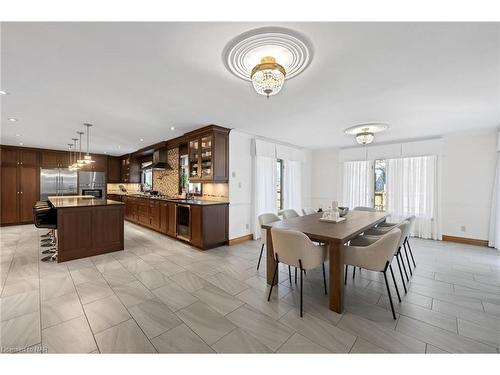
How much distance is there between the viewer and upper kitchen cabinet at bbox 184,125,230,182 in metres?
4.27

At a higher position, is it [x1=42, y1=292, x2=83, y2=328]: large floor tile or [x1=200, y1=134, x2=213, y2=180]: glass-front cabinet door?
[x1=200, y1=134, x2=213, y2=180]: glass-front cabinet door

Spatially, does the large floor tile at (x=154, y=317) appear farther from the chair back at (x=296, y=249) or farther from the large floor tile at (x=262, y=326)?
the chair back at (x=296, y=249)

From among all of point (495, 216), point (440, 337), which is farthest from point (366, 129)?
point (495, 216)

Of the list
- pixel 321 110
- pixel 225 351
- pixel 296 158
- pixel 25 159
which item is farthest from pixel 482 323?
pixel 25 159

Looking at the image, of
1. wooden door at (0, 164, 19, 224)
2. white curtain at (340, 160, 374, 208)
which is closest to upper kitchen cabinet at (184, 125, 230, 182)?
white curtain at (340, 160, 374, 208)

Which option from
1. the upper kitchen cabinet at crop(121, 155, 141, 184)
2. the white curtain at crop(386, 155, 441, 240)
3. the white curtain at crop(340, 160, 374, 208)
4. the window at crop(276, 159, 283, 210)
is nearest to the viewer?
the white curtain at crop(386, 155, 441, 240)

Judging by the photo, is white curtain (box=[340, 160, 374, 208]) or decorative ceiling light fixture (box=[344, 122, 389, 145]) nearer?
decorative ceiling light fixture (box=[344, 122, 389, 145])

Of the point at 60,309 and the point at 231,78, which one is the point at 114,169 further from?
the point at 231,78

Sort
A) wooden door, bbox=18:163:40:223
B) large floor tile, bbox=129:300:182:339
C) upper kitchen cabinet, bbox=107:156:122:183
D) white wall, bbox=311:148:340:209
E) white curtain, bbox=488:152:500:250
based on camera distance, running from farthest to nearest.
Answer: upper kitchen cabinet, bbox=107:156:122:183, white wall, bbox=311:148:340:209, wooden door, bbox=18:163:40:223, white curtain, bbox=488:152:500:250, large floor tile, bbox=129:300:182:339

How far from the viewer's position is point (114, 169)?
8398 mm

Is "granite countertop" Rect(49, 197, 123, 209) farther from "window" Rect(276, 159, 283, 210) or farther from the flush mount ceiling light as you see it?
"window" Rect(276, 159, 283, 210)

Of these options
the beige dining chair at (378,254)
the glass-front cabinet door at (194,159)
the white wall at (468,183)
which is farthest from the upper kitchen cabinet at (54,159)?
the white wall at (468,183)

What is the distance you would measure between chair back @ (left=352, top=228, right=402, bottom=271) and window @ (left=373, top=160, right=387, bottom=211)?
4229 mm
